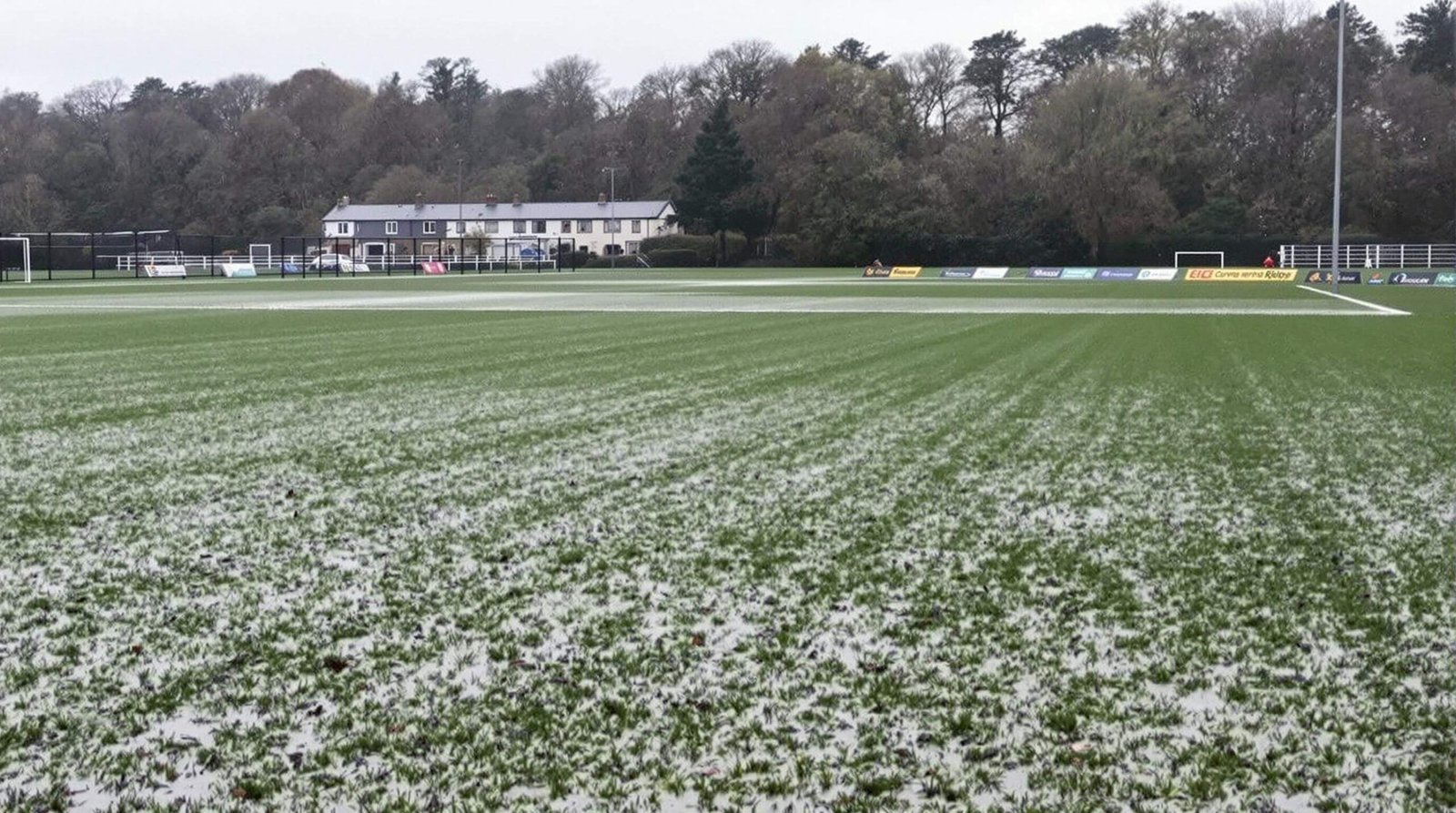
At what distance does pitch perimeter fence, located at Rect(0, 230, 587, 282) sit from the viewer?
2434 inches

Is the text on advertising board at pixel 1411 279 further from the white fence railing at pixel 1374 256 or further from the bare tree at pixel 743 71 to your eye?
the bare tree at pixel 743 71

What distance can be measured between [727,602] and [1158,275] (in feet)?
196

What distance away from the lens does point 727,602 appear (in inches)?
214

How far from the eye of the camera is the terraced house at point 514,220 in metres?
115

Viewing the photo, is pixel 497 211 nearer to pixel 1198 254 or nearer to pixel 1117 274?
pixel 1198 254

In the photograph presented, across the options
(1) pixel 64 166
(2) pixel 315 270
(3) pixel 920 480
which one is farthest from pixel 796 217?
(3) pixel 920 480

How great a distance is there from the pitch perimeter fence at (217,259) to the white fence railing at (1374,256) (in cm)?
3822

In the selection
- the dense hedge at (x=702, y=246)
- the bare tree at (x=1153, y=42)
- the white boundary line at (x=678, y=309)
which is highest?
the bare tree at (x=1153, y=42)

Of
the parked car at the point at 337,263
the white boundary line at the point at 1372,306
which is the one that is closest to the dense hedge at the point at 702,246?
the parked car at the point at 337,263

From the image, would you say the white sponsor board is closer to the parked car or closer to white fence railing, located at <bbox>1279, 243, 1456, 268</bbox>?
white fence railing, located at <bbox>1279, 243, 1456, 268</bbox>

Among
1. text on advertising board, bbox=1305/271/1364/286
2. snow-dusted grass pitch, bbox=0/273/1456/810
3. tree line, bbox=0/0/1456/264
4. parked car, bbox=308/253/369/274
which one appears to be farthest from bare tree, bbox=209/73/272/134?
snow-dusted grass pitch, bbox=0/273/1456/810

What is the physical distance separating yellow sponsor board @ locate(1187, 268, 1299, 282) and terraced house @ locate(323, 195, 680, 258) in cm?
5892

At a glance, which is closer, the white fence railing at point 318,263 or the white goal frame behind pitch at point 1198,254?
the white fence railing at point 318,263

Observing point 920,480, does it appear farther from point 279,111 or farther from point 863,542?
point 279,111
